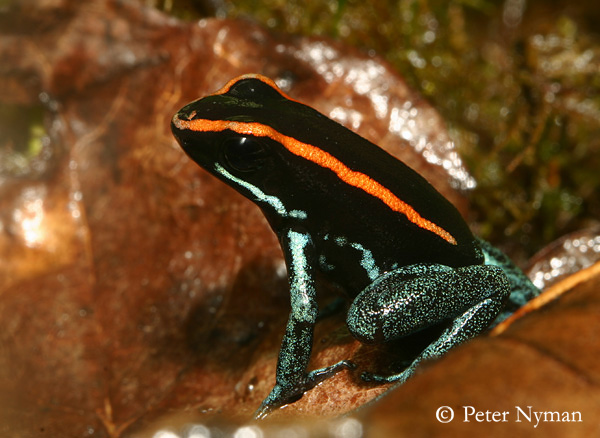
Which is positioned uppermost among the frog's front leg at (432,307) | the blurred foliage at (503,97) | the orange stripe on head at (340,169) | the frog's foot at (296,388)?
the blurred foliage at (503,97)

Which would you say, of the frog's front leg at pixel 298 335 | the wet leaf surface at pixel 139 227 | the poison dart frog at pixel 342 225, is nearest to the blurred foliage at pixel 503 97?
the wet leaf surface at pixel 139 227

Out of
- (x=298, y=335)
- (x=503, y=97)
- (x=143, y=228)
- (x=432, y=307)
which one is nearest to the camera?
(x=432, y=307)

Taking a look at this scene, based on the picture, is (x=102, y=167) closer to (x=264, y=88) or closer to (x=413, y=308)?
(x=264, y=88)

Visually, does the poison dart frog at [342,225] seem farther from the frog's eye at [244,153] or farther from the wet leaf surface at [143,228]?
the wet leaf surface at [143,228]

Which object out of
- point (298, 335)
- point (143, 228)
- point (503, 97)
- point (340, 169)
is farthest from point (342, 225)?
point (503, 97)

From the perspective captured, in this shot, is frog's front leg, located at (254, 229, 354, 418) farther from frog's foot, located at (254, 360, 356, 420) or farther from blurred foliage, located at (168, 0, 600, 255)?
blurred foliage, located at (168, 0, 600, 255)

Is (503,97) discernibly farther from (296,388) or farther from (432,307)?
(296,388)

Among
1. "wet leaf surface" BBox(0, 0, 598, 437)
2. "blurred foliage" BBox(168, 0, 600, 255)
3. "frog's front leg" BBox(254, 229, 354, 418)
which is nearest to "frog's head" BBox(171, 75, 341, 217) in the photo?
"frog's front leg" BBox(254, 229, 354, 418)

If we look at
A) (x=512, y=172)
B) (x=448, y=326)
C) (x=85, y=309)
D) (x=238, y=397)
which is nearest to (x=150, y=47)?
(x=85, y=309)
